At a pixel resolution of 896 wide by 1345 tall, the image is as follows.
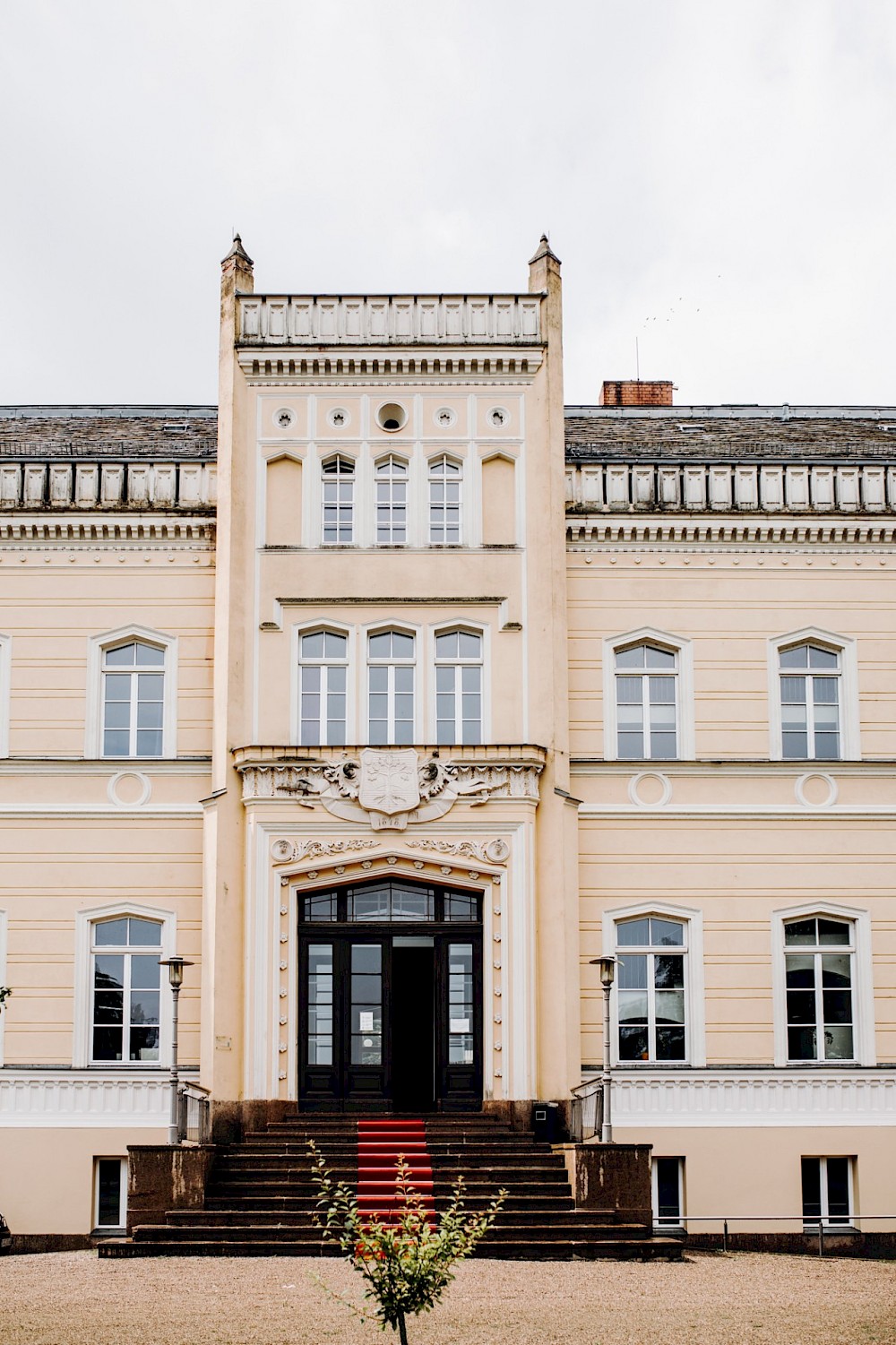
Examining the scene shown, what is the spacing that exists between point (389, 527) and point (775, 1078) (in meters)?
9.30

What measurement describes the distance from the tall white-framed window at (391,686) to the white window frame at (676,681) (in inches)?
111

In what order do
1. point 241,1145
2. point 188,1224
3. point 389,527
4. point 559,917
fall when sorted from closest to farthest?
point 188,1224, point 241,1145, point 559,917, point 389,527

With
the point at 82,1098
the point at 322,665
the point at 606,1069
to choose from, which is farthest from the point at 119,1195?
the point at 322,665

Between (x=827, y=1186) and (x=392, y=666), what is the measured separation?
919 centimetres

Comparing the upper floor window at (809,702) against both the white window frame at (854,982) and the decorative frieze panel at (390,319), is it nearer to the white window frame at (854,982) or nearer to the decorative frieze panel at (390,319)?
the white window frame at (854,982)

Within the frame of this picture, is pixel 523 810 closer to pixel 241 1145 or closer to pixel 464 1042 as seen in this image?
pixel 464 1042

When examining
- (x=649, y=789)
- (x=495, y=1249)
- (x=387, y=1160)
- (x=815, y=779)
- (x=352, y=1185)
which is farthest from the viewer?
(x=815, y=779)

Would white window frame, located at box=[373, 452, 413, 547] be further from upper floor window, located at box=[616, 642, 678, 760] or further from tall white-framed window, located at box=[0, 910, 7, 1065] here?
tall white-framed window, located at box=[0, 910, 7, 1065]

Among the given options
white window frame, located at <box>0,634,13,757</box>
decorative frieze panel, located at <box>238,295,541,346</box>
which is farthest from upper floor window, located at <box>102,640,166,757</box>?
decorative frieze panel, located at <box>238,295,541,346</box>

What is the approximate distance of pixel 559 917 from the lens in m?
24.8

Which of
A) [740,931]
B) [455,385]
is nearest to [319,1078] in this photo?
[740,931]

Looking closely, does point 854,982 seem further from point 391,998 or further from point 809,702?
point 391,998

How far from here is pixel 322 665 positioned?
25891mm

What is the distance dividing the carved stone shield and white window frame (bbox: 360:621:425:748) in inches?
17.0
